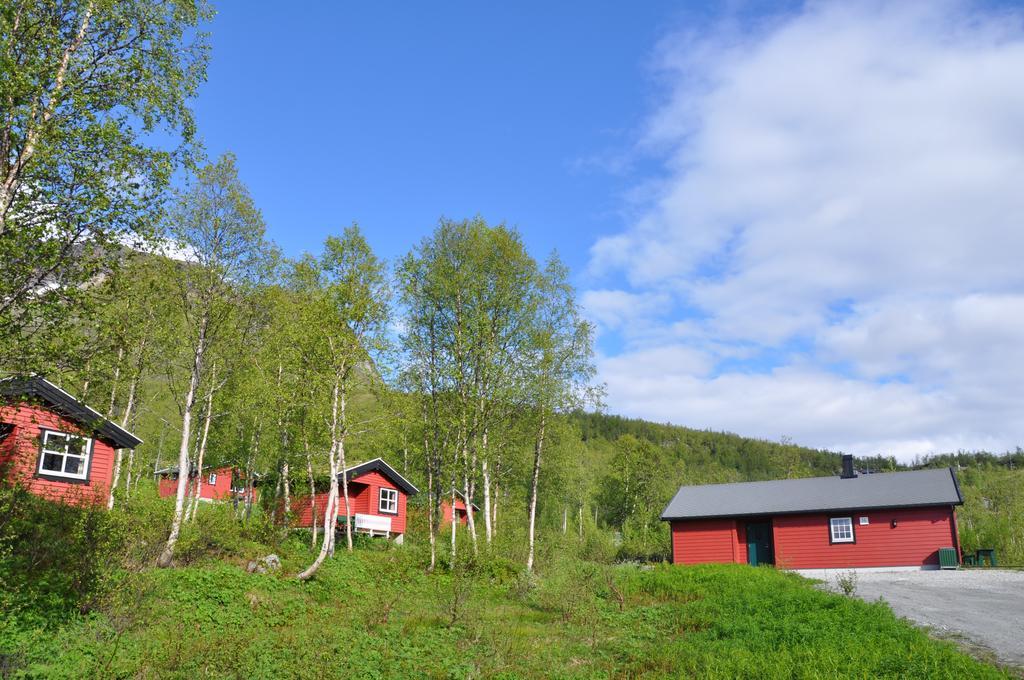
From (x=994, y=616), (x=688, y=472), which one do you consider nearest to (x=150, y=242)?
(x=994, y=616)

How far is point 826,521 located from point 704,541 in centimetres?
→ 620

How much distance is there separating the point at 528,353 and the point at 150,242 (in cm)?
1680

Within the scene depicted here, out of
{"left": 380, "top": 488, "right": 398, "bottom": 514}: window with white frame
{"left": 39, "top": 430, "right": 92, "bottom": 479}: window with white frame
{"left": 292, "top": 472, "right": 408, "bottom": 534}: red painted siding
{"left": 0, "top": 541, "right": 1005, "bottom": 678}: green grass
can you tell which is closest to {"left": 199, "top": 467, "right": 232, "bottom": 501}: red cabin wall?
{"left": 292, "top": 472, "right": 408, "bottom": 534}: red painted siding

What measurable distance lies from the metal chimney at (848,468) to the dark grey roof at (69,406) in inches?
1369

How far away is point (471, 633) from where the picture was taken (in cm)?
1487

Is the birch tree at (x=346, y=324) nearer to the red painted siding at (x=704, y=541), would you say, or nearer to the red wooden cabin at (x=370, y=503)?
the red wooden cabin at (x=370, y=503)

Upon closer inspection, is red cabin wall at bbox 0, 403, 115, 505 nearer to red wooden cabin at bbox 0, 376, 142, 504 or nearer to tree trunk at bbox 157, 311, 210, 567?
red wooden cabin at bbox 0, 376, 142, 504

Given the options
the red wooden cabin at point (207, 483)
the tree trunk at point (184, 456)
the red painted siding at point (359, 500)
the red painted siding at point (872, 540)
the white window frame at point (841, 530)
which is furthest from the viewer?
the red wooden cabin at point (207, 483)

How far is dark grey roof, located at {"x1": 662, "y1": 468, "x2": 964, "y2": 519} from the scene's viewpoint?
30725 mm

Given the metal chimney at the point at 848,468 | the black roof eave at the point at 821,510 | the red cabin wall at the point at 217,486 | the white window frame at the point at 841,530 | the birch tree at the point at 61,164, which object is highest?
the birch tree at the point at 61,164

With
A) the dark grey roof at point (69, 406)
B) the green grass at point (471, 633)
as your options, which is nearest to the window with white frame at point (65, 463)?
the dark grey roof at point (69, 406)

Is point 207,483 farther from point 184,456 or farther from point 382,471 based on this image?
point 184,456

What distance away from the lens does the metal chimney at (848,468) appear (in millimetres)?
35562

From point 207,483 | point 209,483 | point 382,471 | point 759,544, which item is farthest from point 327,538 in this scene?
point 209,483
